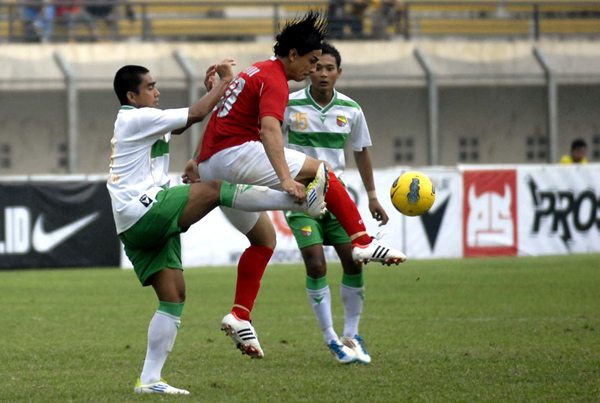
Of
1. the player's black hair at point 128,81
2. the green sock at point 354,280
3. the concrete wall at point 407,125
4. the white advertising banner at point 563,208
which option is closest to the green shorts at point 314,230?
the green sock at point 354,280

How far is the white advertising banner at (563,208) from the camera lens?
17.5 metres

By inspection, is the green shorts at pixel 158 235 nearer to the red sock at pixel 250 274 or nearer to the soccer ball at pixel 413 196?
the red sock at pixel 250 274

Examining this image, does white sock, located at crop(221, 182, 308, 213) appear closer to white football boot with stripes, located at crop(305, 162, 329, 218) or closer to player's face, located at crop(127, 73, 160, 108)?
white football boot with stripes, located at crop(305, 162, 329, 218)

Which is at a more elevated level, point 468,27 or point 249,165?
point 468,27

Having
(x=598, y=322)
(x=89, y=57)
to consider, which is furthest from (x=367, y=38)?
(x=598, y=322)

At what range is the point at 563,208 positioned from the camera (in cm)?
1753

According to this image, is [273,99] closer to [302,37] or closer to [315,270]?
[302,37]

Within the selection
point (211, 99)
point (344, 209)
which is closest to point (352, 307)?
point (344, 209)

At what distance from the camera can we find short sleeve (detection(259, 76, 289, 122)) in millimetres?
5855

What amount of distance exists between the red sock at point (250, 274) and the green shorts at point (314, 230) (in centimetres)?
79

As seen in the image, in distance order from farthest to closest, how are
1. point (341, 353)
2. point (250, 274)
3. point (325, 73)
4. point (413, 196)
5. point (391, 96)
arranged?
point (391, 96) < point (325, 73) < point (341, 353) < point (413, 196) < point (250, 274)

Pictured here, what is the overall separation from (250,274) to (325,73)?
74.5 inches

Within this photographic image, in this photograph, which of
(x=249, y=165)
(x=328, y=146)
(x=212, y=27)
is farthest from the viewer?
(x=212, y=27)

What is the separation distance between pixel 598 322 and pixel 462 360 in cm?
267
